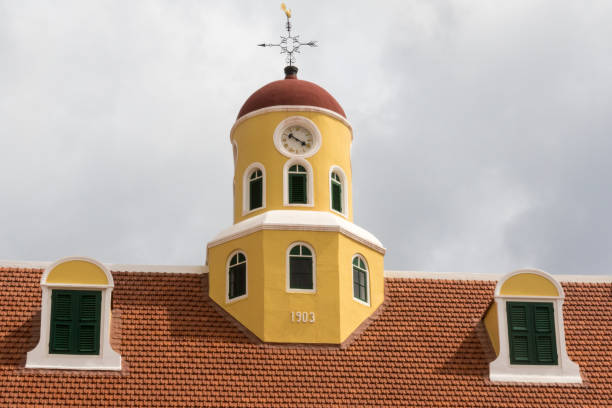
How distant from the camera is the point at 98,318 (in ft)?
107

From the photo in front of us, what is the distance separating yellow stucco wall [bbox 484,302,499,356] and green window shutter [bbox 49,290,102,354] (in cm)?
1150

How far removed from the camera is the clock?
121 ft

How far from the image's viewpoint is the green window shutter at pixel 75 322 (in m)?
32.4

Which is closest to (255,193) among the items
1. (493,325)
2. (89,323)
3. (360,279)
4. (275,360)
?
(360,279)

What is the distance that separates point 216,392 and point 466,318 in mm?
8310

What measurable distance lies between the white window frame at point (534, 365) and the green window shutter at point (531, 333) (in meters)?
0.12

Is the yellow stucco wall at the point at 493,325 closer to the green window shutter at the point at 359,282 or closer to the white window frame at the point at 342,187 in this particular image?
the green window shutter at the point at 359,282

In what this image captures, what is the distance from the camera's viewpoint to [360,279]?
1404 inches

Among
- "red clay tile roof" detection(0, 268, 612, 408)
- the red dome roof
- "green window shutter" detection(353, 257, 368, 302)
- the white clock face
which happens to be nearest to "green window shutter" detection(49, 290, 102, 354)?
"red clay tile roof" detection(0, 268, 612, 408)

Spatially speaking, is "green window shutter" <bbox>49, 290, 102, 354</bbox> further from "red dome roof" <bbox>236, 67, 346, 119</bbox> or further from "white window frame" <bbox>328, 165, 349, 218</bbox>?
"red dome roof" <bbox>236, 67, 346, 119</bbox>

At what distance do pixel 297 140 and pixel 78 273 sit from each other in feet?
27.4

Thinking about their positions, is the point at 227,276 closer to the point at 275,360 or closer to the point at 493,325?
the point at 275,360

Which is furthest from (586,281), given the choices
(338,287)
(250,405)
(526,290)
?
(250,405)

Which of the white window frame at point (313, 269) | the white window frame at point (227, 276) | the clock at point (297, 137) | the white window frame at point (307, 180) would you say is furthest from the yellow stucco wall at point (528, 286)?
the white window frame at point (227, 276)
